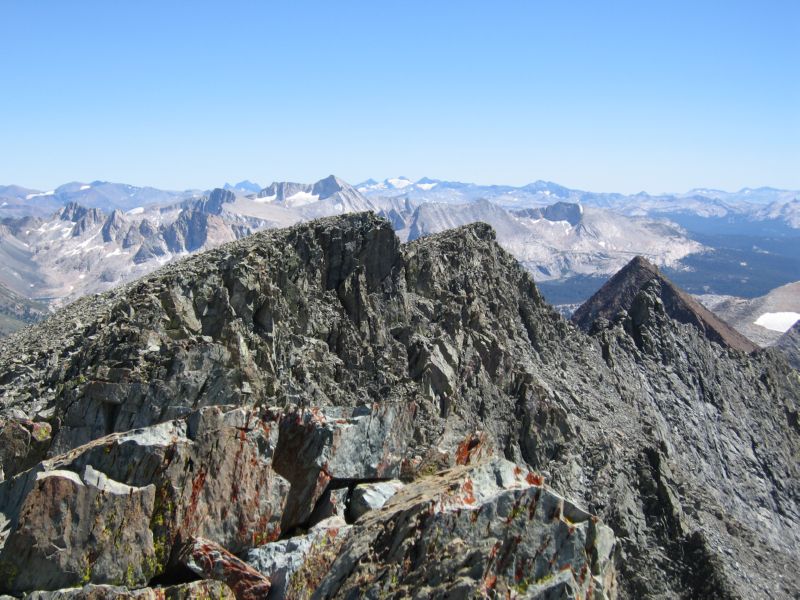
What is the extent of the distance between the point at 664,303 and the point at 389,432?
439 feet

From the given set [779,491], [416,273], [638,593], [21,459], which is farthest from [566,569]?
[779,491]

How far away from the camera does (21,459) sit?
33594 millimetres

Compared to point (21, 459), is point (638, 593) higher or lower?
lower

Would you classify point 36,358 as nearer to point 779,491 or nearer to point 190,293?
point 190,293

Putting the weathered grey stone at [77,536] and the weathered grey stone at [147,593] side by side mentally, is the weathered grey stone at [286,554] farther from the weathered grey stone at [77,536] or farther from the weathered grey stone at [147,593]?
the weathered grey stone at [77,536]

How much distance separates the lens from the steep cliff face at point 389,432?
21219 millimetres

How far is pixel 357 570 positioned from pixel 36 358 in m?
30.3

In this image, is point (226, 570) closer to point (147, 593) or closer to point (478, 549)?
point (147, 593)

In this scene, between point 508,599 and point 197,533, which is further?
point 197,533

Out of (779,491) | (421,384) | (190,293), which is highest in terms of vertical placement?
(190,293)

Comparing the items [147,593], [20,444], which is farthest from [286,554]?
[20,444]

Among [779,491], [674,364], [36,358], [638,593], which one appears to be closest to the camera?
[36,358]

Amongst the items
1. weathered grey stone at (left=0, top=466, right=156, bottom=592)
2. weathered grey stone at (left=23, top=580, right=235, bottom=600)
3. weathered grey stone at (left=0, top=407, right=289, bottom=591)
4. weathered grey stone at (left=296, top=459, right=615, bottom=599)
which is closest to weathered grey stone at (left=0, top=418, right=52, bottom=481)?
weathered grey stone at (left=0, top=407, right=289, bottom=591)

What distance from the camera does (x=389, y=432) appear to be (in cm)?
2936
